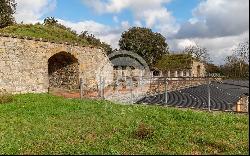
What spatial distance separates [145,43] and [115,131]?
4050 cm

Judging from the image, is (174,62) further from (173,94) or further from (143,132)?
(143,132)

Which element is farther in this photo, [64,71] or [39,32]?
[39,32]

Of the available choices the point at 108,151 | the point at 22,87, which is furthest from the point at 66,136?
the point at 22,87

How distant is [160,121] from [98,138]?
2532mm

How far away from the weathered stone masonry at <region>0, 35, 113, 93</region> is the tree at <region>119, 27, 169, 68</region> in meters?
22.7

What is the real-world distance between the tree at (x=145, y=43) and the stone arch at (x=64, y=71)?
2444 centimetres

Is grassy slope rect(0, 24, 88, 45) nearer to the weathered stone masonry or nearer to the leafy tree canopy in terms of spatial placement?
the weathered stone masonry

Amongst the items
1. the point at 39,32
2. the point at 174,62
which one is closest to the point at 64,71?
the point at 39,32

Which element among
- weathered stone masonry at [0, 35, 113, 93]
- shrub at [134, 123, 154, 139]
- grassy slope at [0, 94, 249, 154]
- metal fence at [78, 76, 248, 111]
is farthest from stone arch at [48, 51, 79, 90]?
shrub at [134, 123, 154, 139]

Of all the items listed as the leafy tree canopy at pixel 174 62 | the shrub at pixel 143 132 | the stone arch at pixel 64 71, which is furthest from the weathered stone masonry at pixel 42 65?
the leafy tree canopy at pixel 174 62

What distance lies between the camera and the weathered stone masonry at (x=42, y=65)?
19.3 m

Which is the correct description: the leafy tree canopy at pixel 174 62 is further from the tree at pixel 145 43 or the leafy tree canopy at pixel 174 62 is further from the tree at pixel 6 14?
the tree at pixel 6 14

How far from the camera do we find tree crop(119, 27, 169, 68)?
49344 millimetres

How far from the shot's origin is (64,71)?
82.0 feet
